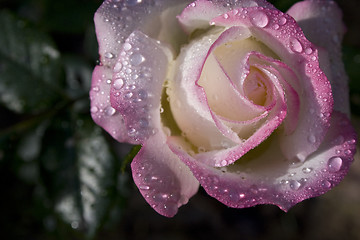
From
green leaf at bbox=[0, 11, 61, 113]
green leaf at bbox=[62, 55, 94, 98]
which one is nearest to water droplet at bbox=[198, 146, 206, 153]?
green leaf at bbox=[0, 11, 61, 113]

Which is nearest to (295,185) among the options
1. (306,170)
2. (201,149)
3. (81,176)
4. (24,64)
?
(306,170)

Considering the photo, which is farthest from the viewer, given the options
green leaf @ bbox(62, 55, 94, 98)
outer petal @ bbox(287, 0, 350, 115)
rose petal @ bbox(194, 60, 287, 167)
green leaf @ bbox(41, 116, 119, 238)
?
green leaf @ bbox(62, 55, 94, 98)

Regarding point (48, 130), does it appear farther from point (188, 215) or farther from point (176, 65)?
point (188, 215)

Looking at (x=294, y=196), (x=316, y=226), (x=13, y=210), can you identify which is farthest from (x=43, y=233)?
(x=294, y=196)

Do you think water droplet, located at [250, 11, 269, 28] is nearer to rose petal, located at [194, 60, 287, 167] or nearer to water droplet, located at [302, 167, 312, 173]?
rose petal, located at [194, 60, 287, 167]

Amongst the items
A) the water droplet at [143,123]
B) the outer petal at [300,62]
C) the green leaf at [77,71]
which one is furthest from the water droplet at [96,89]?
the green leaf at [77,71]

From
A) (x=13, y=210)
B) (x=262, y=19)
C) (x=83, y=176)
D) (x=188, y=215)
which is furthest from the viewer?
(x=188, y=215)

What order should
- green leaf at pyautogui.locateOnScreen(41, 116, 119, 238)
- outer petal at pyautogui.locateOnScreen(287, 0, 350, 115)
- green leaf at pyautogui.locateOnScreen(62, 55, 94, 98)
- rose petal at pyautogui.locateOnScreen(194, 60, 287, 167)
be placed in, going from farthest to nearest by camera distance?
1. green leaf at pyautogui.locateOnScreen(62, 55, 94, 98)
2. green leaf at pyautogui.locateOnScreen(41, 116, 119, 238)
3. outer petal at pyautogui.locateOnScreen(287, 0, 350, 115)
4. rose petal at pyautogui.locateOnScreen(194, 60, 287, 167)

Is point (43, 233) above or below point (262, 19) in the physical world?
below
